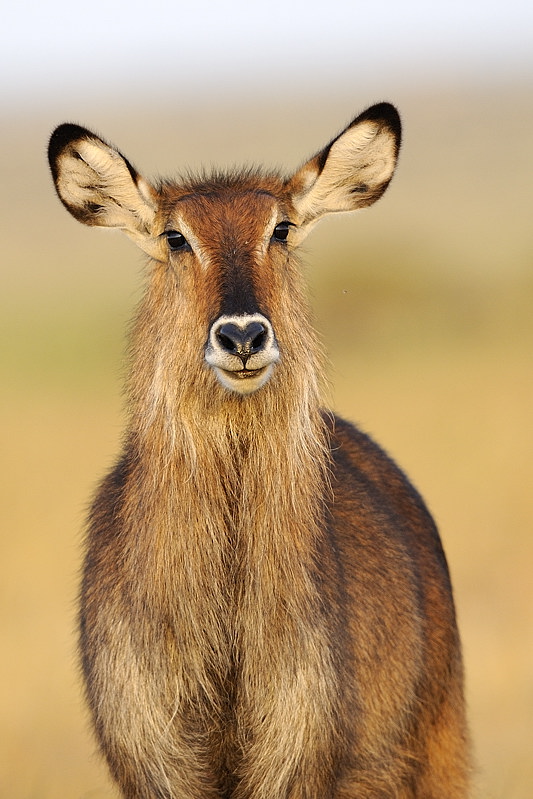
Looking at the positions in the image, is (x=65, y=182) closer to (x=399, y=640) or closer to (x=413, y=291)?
(x=399, y=640)

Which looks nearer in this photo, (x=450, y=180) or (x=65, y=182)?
(x=65, y=182)

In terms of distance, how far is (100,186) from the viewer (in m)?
7.07

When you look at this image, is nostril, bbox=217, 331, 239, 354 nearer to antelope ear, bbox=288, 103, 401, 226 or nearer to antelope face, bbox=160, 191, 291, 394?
antelope face, bbox=160, 191, 291, 394

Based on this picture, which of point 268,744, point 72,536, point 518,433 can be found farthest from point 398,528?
point 518,433

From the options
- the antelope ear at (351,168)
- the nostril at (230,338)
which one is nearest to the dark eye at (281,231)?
the antelope ear at (351,168)

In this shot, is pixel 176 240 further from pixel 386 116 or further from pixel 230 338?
pixel 386 116

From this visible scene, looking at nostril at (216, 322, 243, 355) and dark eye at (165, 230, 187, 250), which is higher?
dark eye at (165, 230, 187, 250)

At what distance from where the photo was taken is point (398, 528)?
7945mm

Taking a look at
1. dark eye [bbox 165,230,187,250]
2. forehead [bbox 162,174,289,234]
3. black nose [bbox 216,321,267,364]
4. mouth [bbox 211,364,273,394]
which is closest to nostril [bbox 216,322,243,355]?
black nose [bbox 216,321,267,364]

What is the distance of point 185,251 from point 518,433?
13.5m

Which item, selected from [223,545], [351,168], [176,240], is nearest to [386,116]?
[351,168]

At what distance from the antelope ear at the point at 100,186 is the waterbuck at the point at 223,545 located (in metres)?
0.01

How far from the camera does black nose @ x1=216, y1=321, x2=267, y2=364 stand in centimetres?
598

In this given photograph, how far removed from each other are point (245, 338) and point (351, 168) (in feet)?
5.79
